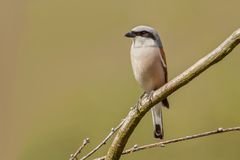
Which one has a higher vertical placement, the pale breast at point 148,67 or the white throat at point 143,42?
the white throat at point 143,42

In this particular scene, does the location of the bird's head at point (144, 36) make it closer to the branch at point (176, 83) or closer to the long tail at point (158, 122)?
the long tail at point (158, 122)

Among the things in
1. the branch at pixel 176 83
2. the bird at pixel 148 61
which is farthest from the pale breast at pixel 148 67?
the branch at pixel 176 83

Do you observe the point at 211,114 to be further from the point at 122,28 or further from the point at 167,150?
the point at 122,28

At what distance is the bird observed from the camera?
64.6 inches

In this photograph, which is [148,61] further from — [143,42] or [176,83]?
[176,83]

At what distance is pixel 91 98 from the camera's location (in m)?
2.82

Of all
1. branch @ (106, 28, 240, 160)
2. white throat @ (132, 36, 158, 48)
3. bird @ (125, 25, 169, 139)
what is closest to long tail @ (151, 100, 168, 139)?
→ bird @ (125, 25, 169, 139)

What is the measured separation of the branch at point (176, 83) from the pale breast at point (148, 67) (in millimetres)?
680

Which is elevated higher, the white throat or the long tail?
the white throat

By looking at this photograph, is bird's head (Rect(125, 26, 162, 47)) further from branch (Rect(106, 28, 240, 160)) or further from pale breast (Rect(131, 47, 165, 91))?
branch (Rect(106, 28, 240, 160))

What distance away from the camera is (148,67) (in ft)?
5.47

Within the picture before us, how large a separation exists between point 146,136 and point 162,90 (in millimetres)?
1558

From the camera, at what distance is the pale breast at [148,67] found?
5.36 feet

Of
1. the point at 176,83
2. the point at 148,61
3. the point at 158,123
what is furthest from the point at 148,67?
the point at 176,83
